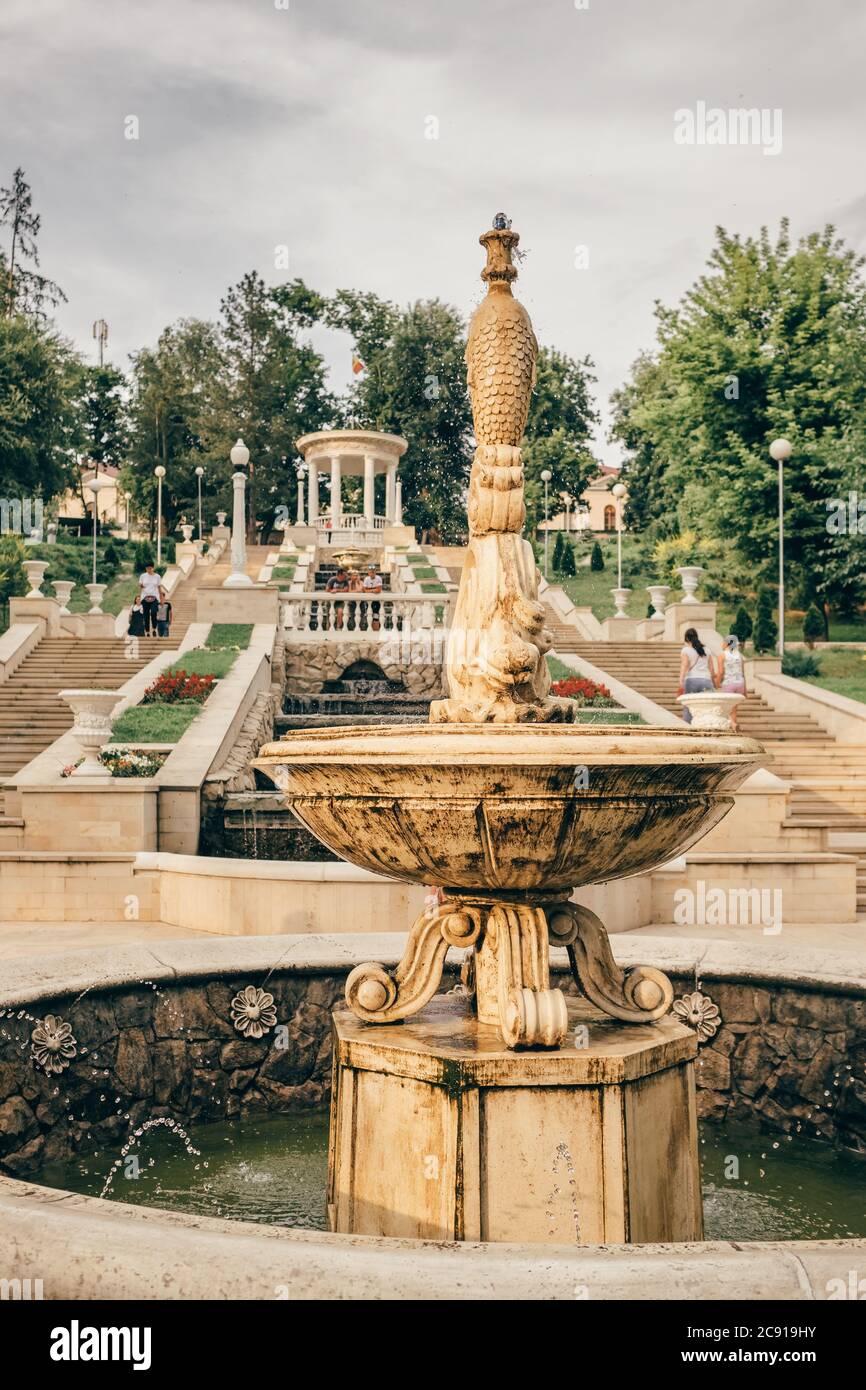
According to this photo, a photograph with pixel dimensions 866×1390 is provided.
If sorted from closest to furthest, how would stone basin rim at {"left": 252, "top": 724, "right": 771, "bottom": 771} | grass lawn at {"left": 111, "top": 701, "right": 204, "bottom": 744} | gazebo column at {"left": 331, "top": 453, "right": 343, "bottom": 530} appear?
stone basin rim at {"left": 252, "top": 724, "right": 771, "bottom": 771}
grass lawn at {"left": 111, "top": 701, "right": 204, "bottom": 744}
gazebo column at {"left": 331, "top": 453, "right": 343, "bottom": 530}

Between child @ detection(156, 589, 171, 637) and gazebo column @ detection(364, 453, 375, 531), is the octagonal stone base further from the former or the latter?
gazebo column @ detection(364, 453, 375, 531)

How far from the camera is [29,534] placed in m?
42.3

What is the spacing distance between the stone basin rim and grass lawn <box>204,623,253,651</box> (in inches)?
654

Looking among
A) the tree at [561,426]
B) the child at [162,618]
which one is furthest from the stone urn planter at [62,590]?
the tree at [561,426]

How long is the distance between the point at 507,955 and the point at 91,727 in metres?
8.51

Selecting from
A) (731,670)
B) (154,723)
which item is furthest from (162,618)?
(731,670)

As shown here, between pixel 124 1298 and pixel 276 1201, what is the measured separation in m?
2.52

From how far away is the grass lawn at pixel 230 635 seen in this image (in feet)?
68.6

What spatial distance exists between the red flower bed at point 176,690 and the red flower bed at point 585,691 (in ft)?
17.5

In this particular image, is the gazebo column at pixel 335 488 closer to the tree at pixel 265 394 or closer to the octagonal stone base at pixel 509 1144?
the tree at pixel 265 394

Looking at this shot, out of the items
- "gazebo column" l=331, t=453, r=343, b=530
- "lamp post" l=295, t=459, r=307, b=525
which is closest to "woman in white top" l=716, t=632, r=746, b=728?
"gazebo column" l=331, t=453, r=343, b=530

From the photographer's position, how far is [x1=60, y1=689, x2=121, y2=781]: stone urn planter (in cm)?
1194

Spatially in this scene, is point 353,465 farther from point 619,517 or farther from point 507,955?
point 507,955

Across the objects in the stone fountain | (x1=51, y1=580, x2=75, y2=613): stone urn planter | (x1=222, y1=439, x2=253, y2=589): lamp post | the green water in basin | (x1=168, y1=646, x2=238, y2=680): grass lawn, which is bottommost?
the green water in basin
